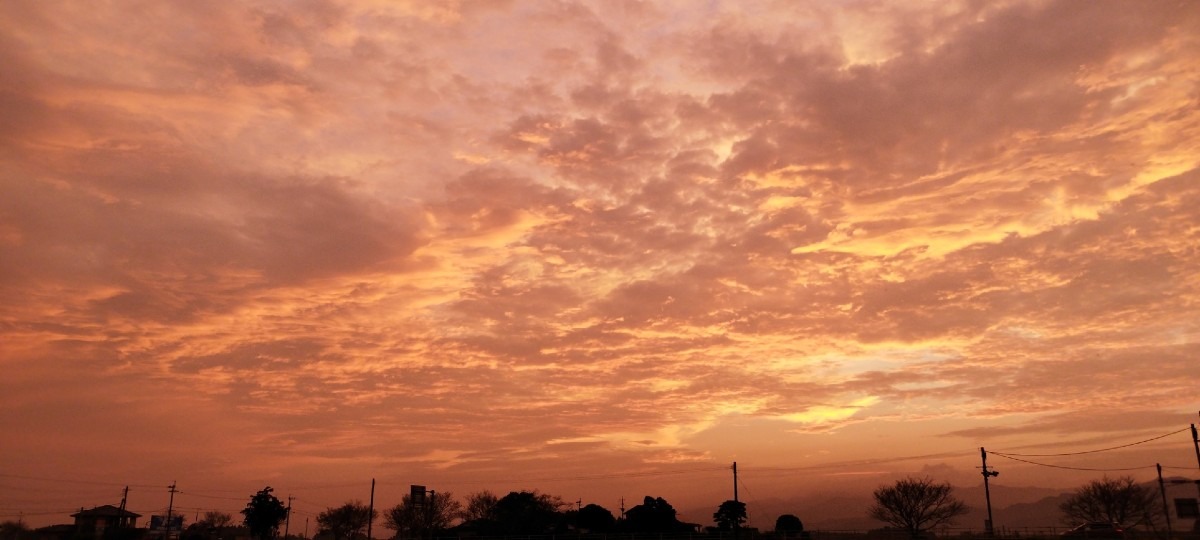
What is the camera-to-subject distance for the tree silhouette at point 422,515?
475 ft

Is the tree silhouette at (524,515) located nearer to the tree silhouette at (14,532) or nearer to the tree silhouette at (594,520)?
the tree silhouette at (594,520)

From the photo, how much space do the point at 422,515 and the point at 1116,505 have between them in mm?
119276

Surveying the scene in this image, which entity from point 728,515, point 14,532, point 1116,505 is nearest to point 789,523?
point 728,515

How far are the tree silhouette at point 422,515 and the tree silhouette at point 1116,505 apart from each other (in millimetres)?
109085

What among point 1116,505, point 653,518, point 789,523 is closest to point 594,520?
point 653,518

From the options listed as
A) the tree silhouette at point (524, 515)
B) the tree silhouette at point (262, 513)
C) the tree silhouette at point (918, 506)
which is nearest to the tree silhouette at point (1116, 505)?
the tree silhouette at point (918, 506)

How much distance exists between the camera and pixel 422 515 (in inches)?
5901

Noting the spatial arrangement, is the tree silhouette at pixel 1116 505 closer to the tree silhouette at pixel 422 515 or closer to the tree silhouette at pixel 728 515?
the tree silhouette at pixel 728 515

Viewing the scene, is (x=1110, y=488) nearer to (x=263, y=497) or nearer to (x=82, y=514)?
(x=263, y=497)

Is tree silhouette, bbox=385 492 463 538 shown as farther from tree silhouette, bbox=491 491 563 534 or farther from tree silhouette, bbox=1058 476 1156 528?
tree silhouette, bbox=1058 476 1156 528

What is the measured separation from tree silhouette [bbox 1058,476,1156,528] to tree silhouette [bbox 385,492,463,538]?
109m

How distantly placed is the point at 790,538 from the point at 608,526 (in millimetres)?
42958

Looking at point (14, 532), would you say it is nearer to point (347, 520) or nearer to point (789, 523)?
point (347, 520)

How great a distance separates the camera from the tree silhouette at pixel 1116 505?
125m
